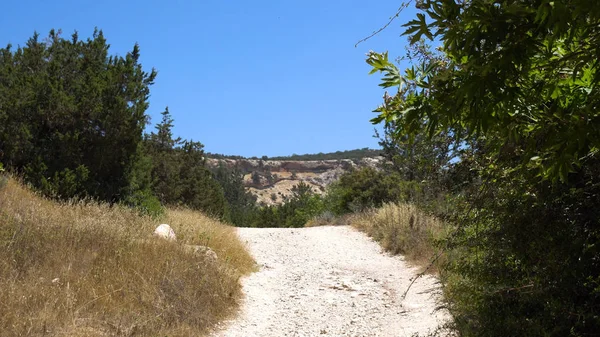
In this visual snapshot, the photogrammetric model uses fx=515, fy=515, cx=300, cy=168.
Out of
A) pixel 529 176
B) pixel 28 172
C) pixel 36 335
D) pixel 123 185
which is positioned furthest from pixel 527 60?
pixel 123 185

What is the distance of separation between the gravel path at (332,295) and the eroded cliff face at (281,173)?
2526 inches

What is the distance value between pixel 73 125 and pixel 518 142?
38.6ft

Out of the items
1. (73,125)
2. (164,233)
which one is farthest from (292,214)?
(164,233)

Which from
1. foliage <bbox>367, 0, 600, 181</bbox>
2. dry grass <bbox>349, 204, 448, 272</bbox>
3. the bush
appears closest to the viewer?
foliage <bbox>367, 0, 600, 181</bbox>

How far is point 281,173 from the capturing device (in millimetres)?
93375

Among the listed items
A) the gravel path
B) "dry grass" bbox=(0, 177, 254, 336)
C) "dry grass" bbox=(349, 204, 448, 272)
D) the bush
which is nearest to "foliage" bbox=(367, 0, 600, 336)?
the gravel path

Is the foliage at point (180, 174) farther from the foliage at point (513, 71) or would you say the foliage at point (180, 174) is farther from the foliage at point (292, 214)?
the foliage at point (513, 71)

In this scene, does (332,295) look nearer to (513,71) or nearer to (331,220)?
(513,71)

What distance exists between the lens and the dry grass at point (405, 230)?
1218 cm

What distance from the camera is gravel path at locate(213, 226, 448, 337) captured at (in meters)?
7.18

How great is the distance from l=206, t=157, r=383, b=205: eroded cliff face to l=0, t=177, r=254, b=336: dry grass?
69.8 meters

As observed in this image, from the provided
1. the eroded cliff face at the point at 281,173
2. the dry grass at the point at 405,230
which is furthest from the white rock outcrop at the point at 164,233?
the eroded cliff face at the point at 281,173

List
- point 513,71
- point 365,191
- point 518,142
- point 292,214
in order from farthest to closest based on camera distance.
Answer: point 292,214, point 365,191, point 518,142, point 513,71

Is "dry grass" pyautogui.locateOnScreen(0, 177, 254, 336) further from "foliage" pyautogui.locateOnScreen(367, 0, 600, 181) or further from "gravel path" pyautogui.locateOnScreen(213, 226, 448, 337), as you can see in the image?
"foliage" pyautogui.locateOnScreen(367, 0, 600, 181)
